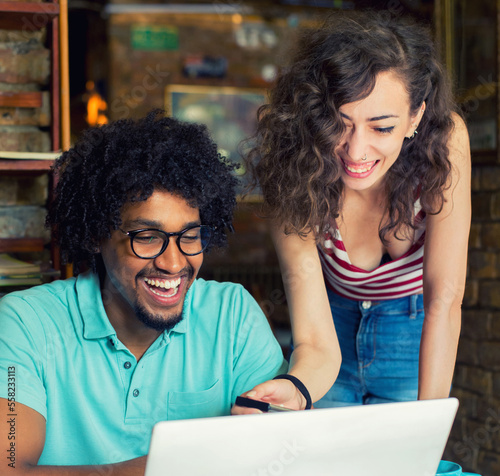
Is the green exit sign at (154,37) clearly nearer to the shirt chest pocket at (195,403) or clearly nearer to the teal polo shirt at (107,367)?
the teal polo shirt at (107,367)

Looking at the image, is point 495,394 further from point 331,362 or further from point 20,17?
point 20,17

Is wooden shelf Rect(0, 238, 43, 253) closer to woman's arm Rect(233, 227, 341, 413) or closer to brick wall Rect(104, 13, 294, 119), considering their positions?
woman's arm Rect(233, 227, 341, 413)

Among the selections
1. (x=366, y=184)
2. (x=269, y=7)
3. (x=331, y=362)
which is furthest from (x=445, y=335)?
(x=269, y=7)

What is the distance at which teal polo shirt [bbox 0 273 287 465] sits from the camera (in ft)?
4.48

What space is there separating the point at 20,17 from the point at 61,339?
3.50 feet

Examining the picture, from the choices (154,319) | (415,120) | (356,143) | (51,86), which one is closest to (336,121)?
(356,143)

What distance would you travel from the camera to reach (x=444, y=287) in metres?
1.67

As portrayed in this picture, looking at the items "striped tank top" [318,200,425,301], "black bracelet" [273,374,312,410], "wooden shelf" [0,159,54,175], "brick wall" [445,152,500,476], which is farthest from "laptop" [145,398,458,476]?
"brick wall" [445,152,500,476]

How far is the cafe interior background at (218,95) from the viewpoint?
6.77 ft

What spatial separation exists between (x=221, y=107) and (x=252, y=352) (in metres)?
4.50

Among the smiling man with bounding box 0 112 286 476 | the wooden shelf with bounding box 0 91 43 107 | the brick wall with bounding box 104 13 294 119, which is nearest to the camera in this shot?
the smiling man with bounding box 0 112 286 476

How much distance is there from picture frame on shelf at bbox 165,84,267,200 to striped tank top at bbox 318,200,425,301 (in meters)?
3.79

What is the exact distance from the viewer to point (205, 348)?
1.55 metres

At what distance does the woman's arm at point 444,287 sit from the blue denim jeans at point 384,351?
0.23 m
